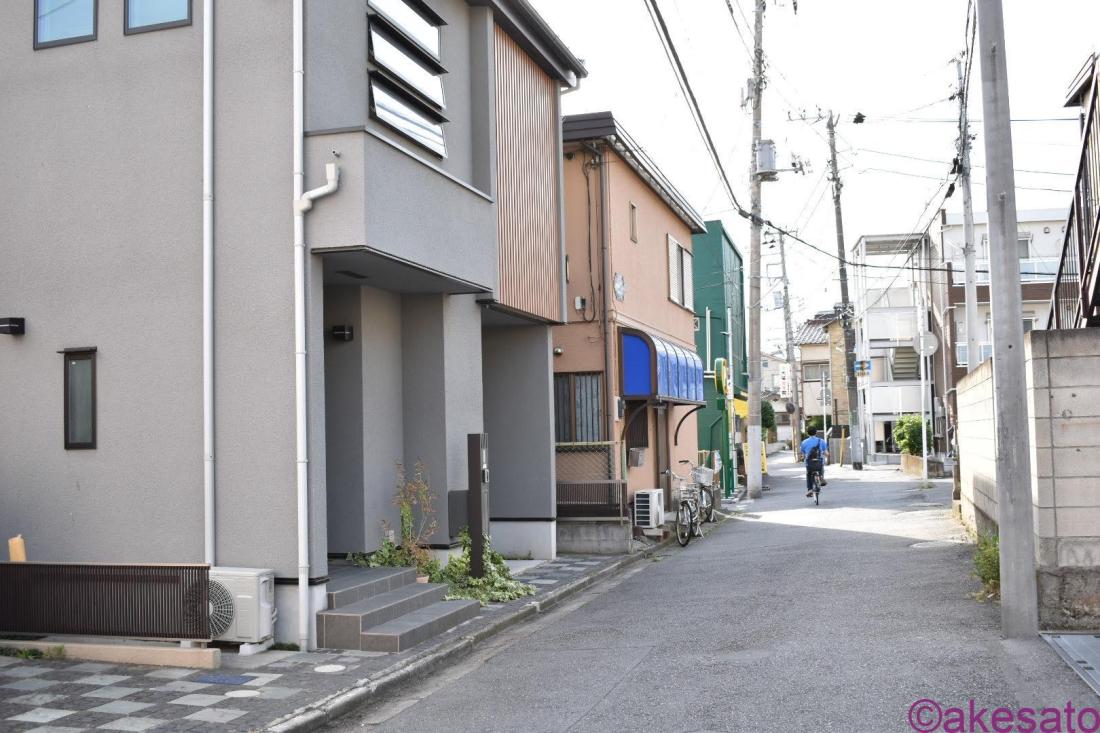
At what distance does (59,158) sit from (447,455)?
16.2 feet

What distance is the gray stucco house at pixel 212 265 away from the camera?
845 cm

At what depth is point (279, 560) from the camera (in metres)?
8.35

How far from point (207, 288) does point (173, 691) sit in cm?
345

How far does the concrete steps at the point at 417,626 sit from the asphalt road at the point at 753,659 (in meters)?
0.52

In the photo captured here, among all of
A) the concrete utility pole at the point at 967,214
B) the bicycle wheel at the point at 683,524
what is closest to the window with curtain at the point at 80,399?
the bicycle wheel at the point at 683,524

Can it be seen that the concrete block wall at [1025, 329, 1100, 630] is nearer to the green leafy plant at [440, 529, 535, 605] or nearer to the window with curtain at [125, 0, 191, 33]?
the green leafy plant at [440, 529, 535, 605]

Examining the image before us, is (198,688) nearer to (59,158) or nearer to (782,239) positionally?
(59,158)

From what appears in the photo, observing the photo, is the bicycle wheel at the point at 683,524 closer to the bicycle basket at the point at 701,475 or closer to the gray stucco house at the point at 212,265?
the bicycle basket at the point at 701,475

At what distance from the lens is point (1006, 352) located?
7699 millimetres

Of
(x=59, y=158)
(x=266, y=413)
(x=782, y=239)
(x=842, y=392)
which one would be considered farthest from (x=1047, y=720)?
(x=842, y=392)

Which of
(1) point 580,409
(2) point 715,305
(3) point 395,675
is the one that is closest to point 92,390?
(3) point 395,675

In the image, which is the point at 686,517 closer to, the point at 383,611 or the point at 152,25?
the point at 383,611

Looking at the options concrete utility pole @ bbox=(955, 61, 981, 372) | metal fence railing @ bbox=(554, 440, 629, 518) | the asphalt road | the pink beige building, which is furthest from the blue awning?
concrete utility pole @ bbox=(955, 61, 981, 372)

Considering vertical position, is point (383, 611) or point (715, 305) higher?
point (715, 305)
